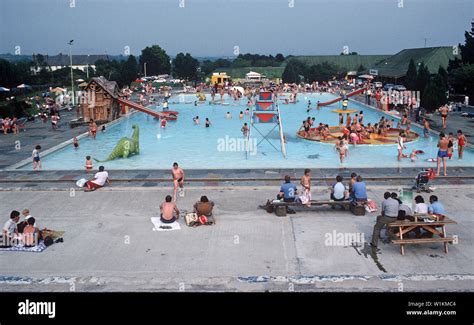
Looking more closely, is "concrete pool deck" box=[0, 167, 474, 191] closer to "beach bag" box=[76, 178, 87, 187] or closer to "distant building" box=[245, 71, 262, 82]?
"beach bag" box=[76, 178, 87, 187]

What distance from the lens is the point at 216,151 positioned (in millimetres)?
24875

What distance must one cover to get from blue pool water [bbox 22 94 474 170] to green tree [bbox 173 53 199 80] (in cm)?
4168

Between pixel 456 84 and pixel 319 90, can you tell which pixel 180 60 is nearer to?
pixel 319 90

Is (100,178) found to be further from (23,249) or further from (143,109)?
(143,109)

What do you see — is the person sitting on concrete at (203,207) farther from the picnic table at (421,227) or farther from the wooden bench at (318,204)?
the picnic table at (421,227)

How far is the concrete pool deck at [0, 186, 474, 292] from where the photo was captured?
9.02 m

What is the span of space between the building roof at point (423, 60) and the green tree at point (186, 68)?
31.0 metres

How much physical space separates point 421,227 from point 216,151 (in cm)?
1516

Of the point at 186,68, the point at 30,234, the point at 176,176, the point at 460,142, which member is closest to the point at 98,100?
the point at 176,176

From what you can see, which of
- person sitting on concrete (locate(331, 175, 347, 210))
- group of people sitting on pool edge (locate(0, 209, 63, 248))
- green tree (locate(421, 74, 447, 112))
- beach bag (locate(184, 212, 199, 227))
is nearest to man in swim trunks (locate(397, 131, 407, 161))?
person sitting on concrete (locate(331, 175, 347, 210))

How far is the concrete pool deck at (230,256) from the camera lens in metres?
9.02

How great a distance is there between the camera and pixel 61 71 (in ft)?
261
